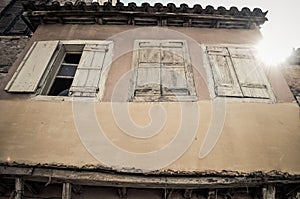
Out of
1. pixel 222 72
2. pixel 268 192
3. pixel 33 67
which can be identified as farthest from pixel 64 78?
pixel 268 192

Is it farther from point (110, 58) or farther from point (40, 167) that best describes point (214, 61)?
point (40, 167)

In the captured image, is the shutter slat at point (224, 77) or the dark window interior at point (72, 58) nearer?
the shutter slat at point (224, 77)

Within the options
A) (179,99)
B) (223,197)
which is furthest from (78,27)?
(223,197)

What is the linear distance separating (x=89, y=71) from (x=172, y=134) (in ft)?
7.09

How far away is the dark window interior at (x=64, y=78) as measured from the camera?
5777 millimetres

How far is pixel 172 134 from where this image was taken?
4629 millimetres

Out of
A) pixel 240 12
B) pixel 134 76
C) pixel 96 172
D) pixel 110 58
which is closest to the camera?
pixel 96 172

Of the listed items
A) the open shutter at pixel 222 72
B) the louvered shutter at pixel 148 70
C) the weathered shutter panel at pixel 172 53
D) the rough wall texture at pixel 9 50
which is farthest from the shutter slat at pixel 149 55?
the rough wall texture at pixel 9 50

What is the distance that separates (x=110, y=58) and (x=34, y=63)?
1.51 metres

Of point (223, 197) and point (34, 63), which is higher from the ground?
point (34, 63)

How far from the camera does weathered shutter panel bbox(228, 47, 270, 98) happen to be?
17.4 ft

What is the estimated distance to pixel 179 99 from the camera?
5090 mm

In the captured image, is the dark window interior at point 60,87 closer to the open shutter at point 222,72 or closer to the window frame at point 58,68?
the window frame at point 58,68

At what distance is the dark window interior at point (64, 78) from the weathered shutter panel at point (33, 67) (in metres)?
0.32
